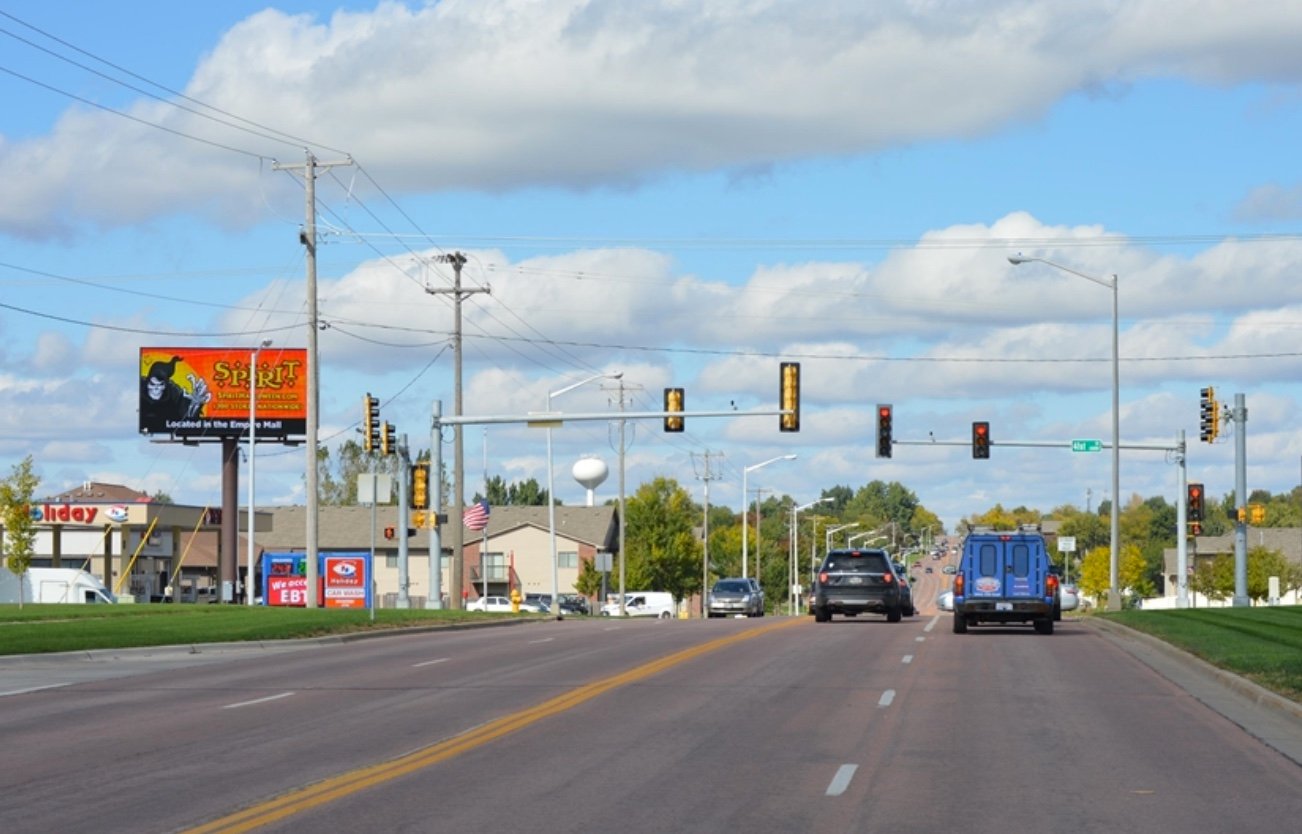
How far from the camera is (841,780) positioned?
44.9ft

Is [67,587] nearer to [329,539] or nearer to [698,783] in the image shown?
[329,539]

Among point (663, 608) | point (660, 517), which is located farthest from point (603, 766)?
point (660, 517)

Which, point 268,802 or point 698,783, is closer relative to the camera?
point 268,802

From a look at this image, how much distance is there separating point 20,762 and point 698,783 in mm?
5796

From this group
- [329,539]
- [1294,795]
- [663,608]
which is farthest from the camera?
[329,539]

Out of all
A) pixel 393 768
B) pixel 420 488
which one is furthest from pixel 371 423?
pixel 393 768

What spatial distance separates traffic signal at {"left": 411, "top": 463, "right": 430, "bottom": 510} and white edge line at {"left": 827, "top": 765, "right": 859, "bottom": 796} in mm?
38967

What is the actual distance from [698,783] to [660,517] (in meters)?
93.6

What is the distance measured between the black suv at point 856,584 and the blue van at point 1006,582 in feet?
24.0

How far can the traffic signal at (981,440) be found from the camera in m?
58.3

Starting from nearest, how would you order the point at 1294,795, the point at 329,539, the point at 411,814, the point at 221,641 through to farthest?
the point at 411,814
the point at 1294,795
the point at 221,641
the point at 329,539

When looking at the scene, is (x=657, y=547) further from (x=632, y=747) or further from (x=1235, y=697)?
(x=632, y=747)

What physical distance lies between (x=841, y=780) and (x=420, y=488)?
131ft

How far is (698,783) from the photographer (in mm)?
13516
